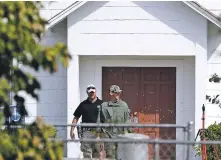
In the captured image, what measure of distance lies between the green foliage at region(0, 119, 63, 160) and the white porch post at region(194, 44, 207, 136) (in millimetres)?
8700

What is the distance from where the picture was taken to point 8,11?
4.84 metres

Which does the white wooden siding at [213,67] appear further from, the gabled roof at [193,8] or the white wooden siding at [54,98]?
the white wooden siding at [54,98]

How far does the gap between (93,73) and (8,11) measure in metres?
9.46

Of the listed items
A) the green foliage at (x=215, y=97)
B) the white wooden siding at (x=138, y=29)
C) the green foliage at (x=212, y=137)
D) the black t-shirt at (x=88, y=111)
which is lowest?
the green foliage at (x=212, y=137)

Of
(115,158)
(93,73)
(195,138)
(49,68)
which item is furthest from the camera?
(93,73)

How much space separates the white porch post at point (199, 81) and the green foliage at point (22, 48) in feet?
29.1

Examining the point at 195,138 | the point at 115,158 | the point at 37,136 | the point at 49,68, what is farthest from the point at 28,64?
the point at 195,138

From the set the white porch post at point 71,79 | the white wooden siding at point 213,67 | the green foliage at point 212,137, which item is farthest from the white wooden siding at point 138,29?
the green foliage at point 212,137

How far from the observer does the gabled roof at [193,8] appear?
1335 cm

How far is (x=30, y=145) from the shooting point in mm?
4875

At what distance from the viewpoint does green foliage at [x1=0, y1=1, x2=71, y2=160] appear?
4.75 metres

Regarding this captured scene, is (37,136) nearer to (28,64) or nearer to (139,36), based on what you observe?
(28,64)

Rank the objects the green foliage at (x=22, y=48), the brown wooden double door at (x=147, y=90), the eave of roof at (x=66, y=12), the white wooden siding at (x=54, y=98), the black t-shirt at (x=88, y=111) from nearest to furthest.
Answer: the green foliage at (x=22, y=48)
the black t-shirt at (x=88, y=111)
the eave of roof at (x=66, y=12)
the white wooden siding at (x=54, y=98)
the brown wooden double door at (x=147, y=90)

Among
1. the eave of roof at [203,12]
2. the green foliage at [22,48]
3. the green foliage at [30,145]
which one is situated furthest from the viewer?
the eave of roof at [203,12]
